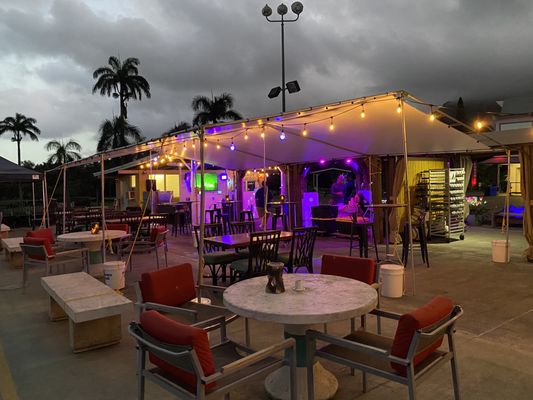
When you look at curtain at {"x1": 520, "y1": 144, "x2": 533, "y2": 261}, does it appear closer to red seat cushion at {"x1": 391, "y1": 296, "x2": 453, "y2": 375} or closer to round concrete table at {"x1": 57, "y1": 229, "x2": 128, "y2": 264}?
red seat cushion at {"x1": 391, "y1": 296, "x2": 453, "y2": 375}

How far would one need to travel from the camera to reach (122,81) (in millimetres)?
28281

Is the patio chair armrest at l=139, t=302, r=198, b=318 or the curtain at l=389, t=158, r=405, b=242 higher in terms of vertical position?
the curtain at l=389, t=158, r=405, b=242

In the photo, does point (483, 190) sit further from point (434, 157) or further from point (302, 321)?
point (302, 321)

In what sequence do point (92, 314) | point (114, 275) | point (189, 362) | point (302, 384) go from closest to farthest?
point (189, 362) → point (302, 384) → point (92, 314) → point (114, 275)

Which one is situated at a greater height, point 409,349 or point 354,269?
point 354,269

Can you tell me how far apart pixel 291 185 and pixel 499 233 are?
6343 millimetres

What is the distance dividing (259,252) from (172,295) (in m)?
2.00

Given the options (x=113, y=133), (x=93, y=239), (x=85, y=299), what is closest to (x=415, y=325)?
(x=85, y=299)

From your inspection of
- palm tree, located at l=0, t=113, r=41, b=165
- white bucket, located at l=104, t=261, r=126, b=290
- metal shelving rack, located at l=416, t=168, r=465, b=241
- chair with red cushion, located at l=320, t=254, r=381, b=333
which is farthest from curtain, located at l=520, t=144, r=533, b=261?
palm tree, located at l=0, t=113, r=41, b=165

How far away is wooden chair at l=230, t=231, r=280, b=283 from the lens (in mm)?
5121

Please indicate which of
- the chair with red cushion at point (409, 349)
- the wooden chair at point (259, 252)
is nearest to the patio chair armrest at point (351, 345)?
the chair with red cushion at point (409, 349)

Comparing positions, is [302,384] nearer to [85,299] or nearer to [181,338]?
[181,338]

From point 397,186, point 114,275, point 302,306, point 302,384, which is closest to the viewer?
point 302,306

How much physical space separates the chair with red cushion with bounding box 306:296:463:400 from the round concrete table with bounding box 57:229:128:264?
505 cm
